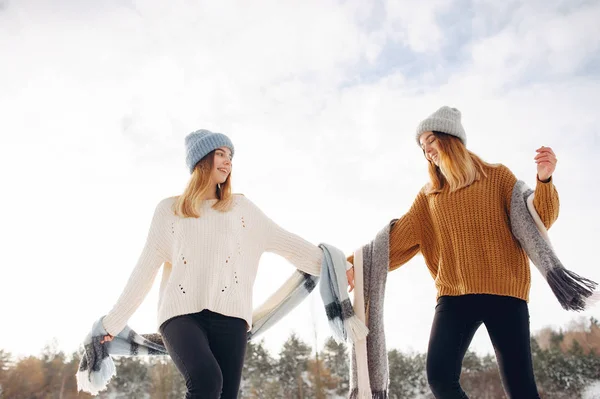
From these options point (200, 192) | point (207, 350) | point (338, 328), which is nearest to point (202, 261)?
point (200, 192)

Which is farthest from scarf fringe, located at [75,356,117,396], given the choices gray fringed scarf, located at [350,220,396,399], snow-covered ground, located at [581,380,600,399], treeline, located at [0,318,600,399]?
snow-covered ground, located at [581,380,600,399]

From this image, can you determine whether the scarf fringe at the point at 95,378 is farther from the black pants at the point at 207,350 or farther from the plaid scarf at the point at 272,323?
the black pants at the point at 207,350

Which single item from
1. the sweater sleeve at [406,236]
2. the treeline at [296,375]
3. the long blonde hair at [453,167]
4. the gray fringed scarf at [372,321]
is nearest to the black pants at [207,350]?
the gray fringed scarf at [372,321]

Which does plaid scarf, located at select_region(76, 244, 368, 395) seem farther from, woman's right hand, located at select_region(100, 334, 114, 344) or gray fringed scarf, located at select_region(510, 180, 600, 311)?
gray fringed scarf, located at select_region(510, 180, 600, 311)

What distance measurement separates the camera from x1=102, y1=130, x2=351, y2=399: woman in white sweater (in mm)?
2635

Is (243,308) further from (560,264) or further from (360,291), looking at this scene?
(560,264)

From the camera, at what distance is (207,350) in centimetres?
255

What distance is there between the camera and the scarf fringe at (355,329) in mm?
3373

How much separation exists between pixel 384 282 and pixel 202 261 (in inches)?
47.2

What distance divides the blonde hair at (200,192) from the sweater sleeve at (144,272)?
0.36 feet

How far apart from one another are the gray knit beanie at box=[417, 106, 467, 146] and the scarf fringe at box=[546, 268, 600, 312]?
3.11 ft

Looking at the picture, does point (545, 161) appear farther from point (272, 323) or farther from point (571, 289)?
point (272, 323)

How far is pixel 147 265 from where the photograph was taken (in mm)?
3176

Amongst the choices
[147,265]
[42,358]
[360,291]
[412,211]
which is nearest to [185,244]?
[147,265]
